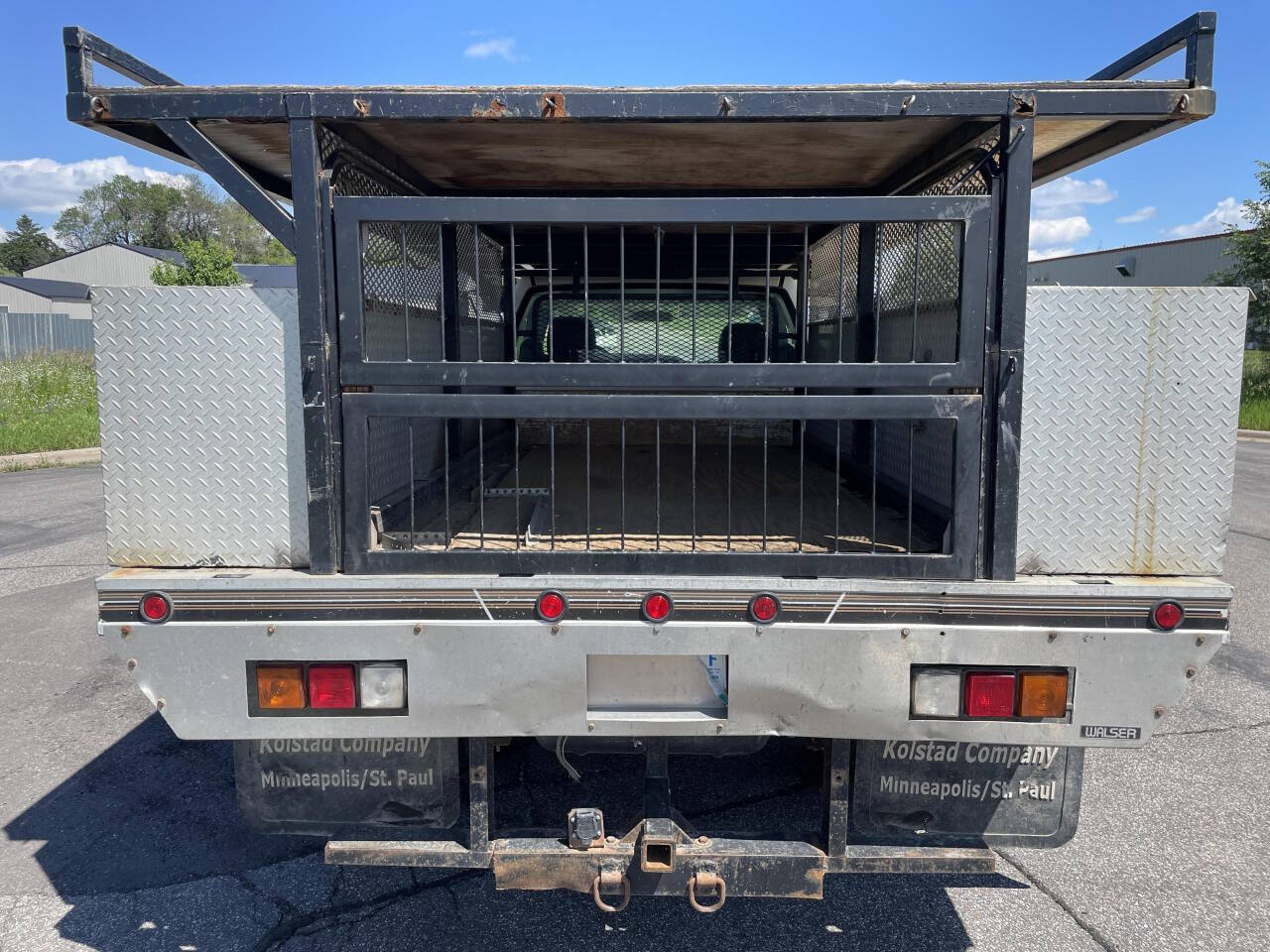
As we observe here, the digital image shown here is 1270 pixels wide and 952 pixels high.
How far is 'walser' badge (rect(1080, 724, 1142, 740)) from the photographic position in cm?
237

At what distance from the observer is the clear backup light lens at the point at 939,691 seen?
2.39 metres

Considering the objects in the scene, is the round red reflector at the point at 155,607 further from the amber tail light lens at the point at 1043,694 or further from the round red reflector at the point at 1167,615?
the round red reflector at the point at 1167,615

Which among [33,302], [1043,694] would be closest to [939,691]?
[1043,694]

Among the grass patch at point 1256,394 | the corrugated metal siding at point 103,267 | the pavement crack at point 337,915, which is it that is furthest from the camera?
the corrugated metal siding at point 103,267

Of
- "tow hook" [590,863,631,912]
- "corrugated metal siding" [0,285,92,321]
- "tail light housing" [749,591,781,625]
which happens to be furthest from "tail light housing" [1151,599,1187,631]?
"corrugated metal siding" [0,285,92,321]

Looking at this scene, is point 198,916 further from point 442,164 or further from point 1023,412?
point 1023,412

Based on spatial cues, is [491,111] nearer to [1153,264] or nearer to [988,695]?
[988,695]

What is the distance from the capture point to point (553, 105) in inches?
93.7

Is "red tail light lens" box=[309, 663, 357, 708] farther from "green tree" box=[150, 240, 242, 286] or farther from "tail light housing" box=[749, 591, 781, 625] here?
"green tree" box=[150, 240, 242, 286]

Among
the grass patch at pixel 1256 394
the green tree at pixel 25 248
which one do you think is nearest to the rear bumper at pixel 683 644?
the grass patch at pixel 1256 394

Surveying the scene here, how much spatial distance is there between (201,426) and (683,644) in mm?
1444

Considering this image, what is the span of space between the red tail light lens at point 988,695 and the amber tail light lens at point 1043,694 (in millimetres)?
31

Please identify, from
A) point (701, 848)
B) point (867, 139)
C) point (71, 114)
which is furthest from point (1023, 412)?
point (71, 114)

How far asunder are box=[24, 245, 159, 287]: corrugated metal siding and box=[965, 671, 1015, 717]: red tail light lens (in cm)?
6458
